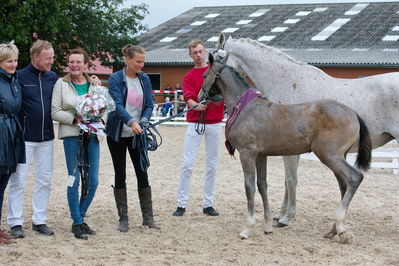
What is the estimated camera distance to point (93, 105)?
16.6ft

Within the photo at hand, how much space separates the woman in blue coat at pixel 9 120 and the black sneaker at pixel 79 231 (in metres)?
0.61

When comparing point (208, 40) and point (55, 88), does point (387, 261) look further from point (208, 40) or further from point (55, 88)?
point (208, 40)

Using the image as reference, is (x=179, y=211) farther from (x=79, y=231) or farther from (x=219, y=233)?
(x=79, y=231)

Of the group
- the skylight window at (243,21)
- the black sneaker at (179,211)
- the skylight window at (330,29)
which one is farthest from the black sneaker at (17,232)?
the skylight window at (243,21)

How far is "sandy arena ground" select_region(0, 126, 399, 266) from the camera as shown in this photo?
4.65 metres

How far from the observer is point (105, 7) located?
88.7ft

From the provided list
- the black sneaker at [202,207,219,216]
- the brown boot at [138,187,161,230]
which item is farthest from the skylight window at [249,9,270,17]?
the brown boot at [138,187,161,230]

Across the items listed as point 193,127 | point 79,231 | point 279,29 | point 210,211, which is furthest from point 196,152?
point 279,29

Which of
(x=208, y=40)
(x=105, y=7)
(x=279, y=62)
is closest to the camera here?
(x=279, y=62)

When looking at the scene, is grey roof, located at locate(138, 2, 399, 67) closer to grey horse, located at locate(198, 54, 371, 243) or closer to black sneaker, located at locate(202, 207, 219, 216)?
black sneaker, located at locate(202, 207, 219, 216)

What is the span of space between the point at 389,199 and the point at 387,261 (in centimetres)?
319

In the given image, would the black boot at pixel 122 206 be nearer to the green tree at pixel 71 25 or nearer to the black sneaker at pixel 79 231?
the black sneaker at pixel 79 231

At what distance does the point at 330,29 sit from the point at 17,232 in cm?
2545

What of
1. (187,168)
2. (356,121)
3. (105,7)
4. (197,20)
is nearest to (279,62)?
(356,121)
